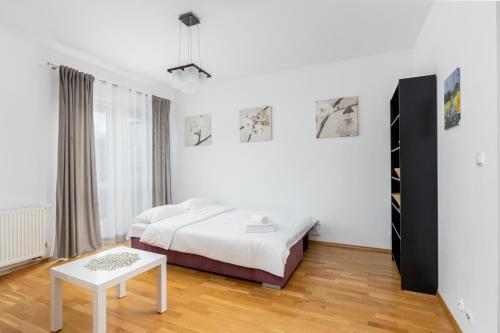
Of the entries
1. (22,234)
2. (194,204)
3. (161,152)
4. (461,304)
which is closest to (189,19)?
(194,204)

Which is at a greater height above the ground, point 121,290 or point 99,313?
point 99,313

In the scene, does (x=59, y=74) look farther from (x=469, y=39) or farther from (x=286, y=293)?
(x=469, y=39)

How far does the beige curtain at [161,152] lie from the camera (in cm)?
458

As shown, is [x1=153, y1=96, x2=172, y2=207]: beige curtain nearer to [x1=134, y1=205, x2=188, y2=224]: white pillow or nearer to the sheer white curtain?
the sheer white curtain

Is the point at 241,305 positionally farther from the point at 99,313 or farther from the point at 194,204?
the point at 194,204

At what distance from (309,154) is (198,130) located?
2198 mm

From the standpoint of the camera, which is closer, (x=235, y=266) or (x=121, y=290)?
(x=121, y=290)

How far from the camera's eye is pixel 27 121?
300 centimetres

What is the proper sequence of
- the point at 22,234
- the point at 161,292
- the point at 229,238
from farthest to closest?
the point at 22,234 → the point at 229,238 → the point at 161,292

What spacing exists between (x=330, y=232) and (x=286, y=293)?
1.66 m

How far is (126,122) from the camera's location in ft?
13.6

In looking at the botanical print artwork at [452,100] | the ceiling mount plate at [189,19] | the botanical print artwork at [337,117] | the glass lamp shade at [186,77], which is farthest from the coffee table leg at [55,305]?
the botanical print artwork at [337,117]

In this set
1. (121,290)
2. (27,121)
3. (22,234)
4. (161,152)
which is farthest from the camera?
(161,152)

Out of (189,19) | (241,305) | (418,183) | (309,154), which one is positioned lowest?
(241,305)
